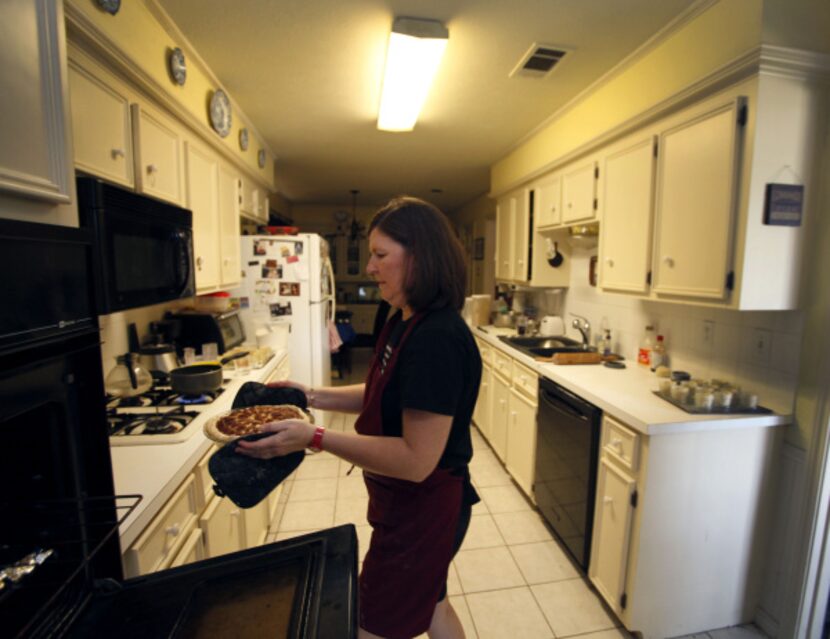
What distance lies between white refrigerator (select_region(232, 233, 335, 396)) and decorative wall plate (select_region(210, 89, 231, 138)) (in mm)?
905

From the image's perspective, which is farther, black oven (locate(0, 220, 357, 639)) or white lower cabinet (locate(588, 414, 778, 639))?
white lower cabinet (locate(588, 414, 778, 639))

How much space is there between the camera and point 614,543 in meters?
1.80

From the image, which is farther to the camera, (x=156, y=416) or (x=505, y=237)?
(x=505, y=237)

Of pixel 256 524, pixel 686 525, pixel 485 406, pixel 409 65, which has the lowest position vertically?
pixel 256 524

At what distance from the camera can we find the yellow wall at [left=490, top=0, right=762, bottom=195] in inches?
61.5

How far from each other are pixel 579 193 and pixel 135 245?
2396 mm

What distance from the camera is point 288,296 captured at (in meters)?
3.48

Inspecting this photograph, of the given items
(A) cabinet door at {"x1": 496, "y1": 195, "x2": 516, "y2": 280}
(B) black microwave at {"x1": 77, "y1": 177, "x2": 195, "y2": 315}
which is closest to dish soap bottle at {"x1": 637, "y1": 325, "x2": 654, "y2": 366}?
(A) cabinet door at {"x1": 496, "y1": 195, "x2": 516, "y2": 280}

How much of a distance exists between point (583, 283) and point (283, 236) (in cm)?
235

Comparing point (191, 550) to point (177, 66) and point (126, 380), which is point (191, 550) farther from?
point (177, 66)

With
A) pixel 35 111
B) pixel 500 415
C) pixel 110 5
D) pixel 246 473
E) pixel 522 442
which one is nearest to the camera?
pixel 35 111

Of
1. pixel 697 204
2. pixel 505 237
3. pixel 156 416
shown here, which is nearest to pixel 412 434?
pixel 156 416

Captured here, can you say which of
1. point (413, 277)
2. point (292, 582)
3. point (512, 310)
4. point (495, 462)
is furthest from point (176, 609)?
point (512, 310)

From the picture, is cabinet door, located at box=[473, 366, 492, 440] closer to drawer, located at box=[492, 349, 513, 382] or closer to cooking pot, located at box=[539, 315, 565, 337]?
drawer, located at box=[492, 349, 513, 382]
